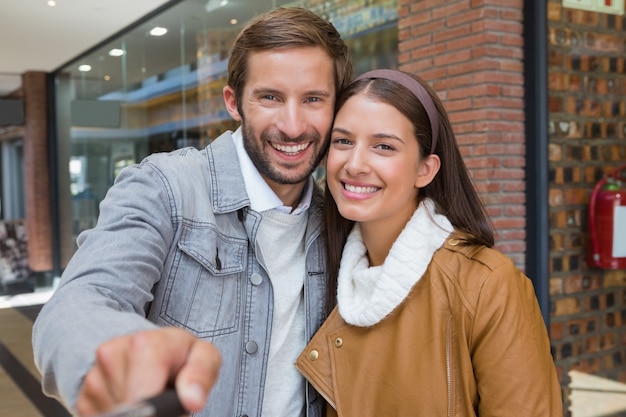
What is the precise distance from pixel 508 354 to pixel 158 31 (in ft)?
24.9

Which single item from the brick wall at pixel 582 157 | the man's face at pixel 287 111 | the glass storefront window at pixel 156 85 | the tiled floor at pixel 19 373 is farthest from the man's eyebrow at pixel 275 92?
the glass storefront window at pixel 156 85

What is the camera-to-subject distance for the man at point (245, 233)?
1.17m

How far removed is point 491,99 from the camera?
4.08 m

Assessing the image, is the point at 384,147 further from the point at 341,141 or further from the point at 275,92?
the point at 275,92

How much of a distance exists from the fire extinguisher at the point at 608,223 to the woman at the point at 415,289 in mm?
2837

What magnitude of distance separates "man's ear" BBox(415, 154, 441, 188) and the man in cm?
26

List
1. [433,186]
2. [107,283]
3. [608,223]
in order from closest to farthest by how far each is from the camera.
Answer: [107,283] → [433,186] → [608,223]

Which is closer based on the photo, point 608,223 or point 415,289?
point 415,289

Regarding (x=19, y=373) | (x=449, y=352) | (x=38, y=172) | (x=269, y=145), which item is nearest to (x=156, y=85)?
(x=19, y=373)

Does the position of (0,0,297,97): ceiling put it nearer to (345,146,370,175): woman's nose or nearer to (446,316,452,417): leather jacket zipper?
(345,146,370,175): woman's nose

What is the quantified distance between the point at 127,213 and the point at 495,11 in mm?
3527

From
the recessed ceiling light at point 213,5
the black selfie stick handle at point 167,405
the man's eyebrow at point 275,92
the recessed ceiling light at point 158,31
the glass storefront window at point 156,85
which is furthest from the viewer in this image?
the recessed ceiling light at point 158,31

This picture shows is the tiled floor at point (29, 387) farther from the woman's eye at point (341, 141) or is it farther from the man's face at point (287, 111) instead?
the woman's eye at point (341, 141)

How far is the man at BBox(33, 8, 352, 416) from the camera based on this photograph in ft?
3.84
